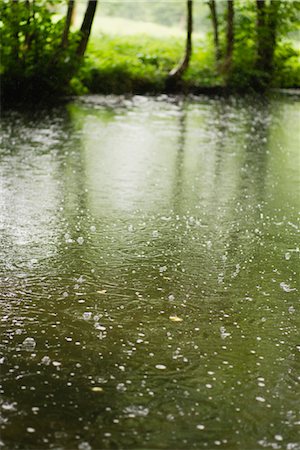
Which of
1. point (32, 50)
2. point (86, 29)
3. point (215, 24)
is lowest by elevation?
point (32, 50)

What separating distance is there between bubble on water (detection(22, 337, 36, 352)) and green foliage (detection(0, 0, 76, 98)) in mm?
10737

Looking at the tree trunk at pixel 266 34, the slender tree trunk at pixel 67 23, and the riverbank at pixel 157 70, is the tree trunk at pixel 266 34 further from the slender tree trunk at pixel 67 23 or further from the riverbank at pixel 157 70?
the slender tree trunk at pixel 67 23

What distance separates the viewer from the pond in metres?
3.60

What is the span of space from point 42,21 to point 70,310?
434 inches

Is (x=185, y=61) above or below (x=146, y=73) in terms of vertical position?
above

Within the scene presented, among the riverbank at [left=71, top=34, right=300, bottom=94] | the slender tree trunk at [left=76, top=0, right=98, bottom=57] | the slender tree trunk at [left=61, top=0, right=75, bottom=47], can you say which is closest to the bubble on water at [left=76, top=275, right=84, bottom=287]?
the slender tree trunk at [left=61, top=0, right=75, bottom=47]

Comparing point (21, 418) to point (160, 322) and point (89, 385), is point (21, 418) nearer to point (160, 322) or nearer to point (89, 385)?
point (89, 385)

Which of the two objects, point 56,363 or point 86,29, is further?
point 86,29

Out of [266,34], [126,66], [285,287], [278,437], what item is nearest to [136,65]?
[126,66]

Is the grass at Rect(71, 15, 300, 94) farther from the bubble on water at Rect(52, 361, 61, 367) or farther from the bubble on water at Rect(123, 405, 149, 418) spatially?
the bubble on water at Rect(123, 405, 149, 418)

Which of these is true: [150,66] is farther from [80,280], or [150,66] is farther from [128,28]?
[80,280]

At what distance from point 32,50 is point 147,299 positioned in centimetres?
1090

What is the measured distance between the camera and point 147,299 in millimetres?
5180

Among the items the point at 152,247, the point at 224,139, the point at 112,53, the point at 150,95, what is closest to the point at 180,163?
the point at 224,139
